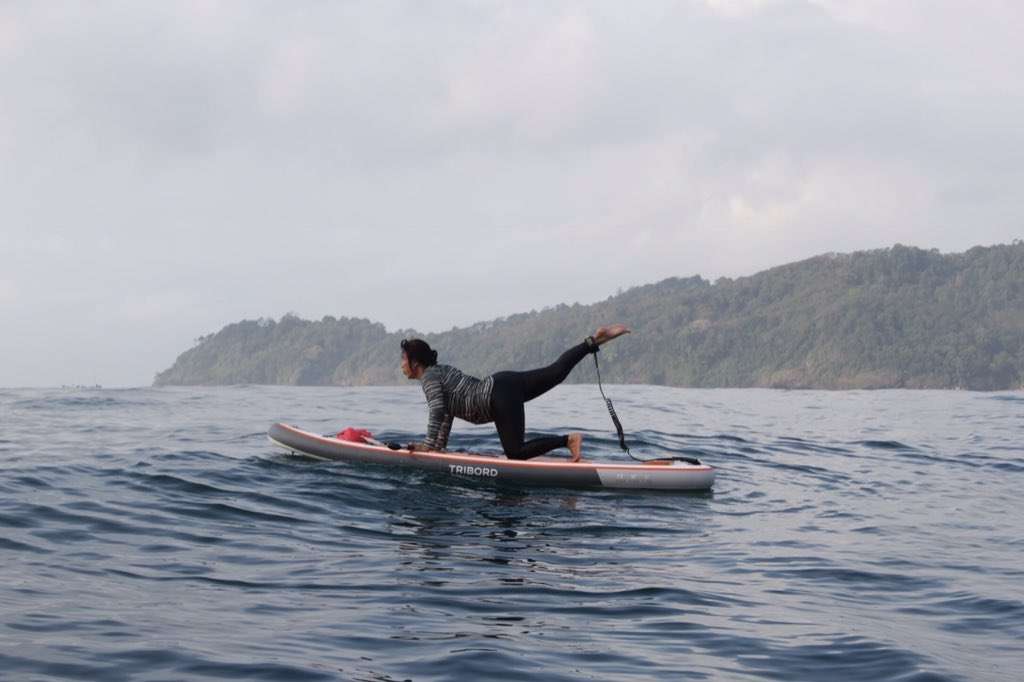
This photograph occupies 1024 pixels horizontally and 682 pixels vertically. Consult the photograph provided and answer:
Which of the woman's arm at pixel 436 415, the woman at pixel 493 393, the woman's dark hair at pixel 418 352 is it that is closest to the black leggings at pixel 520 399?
the woman at pixel 493 393

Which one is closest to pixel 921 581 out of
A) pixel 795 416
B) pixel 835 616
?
pixel 835 616

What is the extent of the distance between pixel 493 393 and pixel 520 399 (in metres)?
0.38

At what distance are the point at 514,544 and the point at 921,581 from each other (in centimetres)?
347

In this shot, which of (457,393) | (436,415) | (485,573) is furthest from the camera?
(436,415)

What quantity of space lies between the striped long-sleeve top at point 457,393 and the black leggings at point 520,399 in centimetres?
13

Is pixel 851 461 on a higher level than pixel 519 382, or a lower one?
lower

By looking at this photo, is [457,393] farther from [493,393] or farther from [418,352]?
[418,352]

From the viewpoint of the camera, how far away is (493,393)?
1289 centimetres

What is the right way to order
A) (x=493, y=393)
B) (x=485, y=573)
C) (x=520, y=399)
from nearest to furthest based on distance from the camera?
(x=485, y=573), (x=493, y=393), (x=520, y=399)

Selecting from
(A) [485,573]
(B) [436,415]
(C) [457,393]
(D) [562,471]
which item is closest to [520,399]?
(C) [457,393]

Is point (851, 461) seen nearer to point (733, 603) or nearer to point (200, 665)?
point (733, 603)

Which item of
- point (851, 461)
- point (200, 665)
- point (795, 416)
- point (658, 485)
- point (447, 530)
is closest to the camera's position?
point (200, 665)

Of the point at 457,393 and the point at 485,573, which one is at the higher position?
the point at 457,393

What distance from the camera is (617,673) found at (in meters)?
5.50
